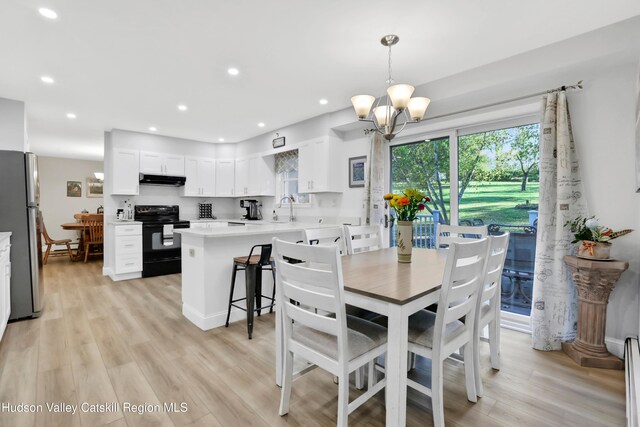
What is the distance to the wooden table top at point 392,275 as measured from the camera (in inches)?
55.2

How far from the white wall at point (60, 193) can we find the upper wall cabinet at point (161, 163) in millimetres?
4063

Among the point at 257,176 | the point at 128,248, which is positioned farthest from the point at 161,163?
the point at 257,176

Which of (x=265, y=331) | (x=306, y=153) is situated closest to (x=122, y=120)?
(x=306, y=153)

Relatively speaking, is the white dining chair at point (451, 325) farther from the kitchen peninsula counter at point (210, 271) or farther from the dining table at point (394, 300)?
the kitchen peninsula counter at point (210, 271)

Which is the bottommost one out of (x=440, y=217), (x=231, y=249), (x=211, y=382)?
(x=211, y=382)

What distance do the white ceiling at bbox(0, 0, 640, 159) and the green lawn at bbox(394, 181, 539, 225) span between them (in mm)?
1262

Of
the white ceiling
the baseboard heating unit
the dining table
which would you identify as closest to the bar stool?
the dining table

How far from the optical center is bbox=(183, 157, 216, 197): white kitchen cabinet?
5.77 metres

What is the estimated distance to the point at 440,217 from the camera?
11.7 feet

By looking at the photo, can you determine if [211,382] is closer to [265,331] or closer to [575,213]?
[265,331]

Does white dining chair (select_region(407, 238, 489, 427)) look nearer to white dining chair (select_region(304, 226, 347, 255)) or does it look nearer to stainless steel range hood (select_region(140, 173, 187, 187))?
white dining chair (select_region(304, 226, 347, 255))

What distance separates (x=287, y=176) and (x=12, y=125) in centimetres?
363

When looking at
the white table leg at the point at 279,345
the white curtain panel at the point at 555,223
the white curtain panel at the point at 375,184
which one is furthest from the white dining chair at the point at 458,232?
the white table leg at the point at 279,345

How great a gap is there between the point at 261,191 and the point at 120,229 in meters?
2.32
